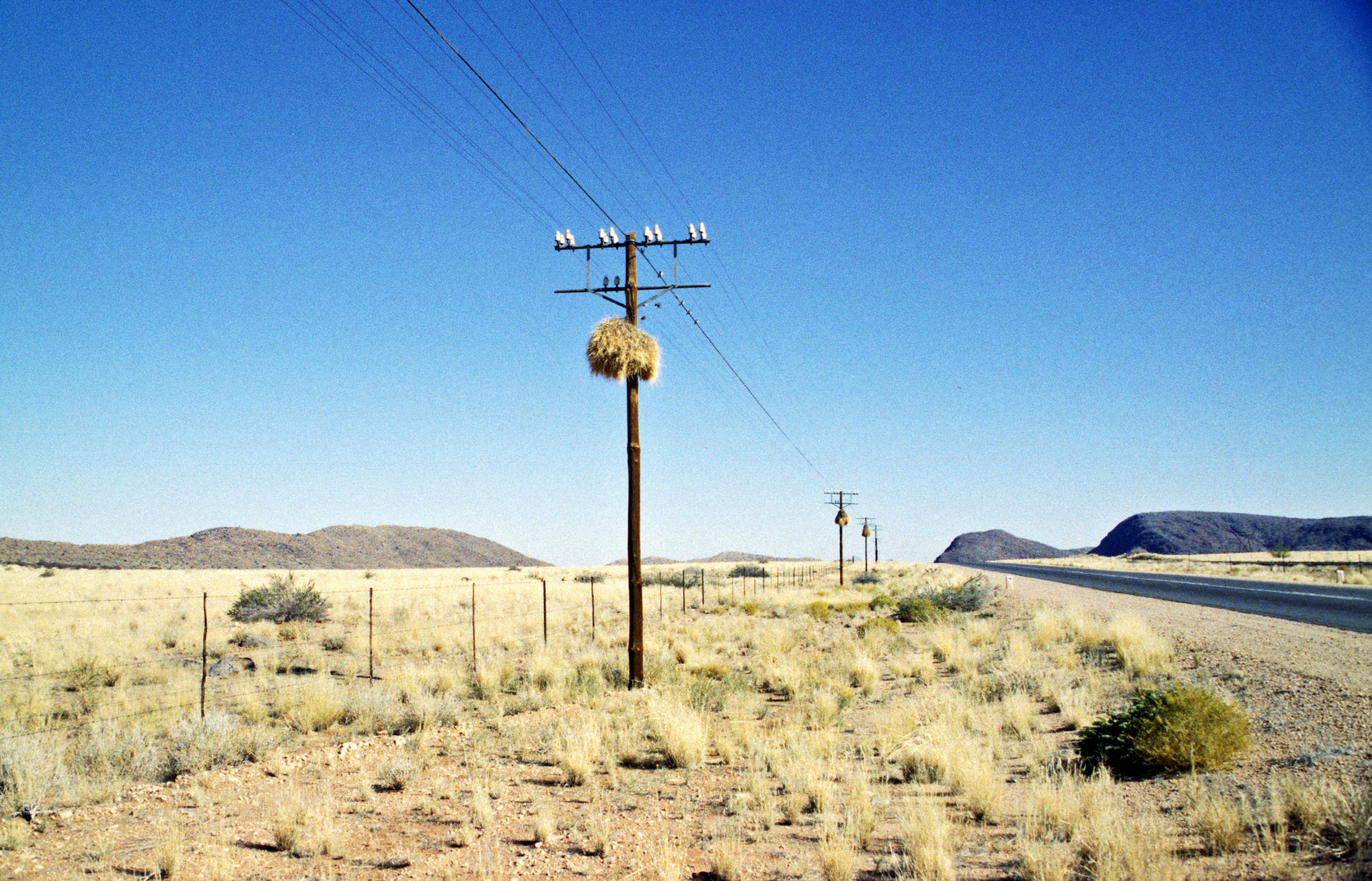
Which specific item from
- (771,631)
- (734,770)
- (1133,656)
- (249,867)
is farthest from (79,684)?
(1133,656)

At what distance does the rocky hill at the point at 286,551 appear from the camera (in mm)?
96750

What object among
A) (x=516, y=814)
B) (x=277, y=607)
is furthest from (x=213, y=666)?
(x=516, y=814)

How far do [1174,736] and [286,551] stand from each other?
13023 cm

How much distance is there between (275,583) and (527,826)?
27849 mm

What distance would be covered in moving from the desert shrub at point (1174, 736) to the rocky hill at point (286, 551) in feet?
299

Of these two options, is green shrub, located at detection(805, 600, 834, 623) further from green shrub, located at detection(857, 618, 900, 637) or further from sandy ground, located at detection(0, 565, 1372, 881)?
sandy ground, located at detection(0, 565, 1372, 881)

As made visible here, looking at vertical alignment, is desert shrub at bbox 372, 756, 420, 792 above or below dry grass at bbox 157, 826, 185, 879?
below

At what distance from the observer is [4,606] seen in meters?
33.7

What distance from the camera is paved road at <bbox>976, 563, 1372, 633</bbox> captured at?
22.7 meters

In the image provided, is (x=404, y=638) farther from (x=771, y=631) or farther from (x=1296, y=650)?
(x=1296, y=650)

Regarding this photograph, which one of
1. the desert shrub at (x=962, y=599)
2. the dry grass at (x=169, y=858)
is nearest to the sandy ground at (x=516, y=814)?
the dry grass at (x=169, y=858)

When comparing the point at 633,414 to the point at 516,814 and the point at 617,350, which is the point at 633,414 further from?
the point at 516,814

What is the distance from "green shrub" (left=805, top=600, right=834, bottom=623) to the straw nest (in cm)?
1794

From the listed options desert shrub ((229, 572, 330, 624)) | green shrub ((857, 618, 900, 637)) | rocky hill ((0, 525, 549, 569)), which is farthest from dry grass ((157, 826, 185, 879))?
rocky hill ((0, 525, 549, 569))
